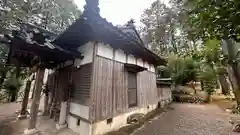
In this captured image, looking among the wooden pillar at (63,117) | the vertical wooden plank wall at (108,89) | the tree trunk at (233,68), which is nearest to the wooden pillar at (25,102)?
the wooden pillar at (63,117)

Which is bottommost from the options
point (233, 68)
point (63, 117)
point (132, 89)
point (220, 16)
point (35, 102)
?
point (63, 117)

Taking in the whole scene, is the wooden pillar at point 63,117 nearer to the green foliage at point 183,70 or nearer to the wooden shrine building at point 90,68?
the wooden shrine building at point 90,68

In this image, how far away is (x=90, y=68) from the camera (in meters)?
4.82

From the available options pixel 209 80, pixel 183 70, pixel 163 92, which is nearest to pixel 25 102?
pixel 163 92

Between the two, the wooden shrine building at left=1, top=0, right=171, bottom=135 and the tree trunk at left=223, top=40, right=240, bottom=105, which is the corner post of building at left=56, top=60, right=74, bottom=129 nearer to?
the wooden shrine building at left=1, top=0, right=171, bottom=135

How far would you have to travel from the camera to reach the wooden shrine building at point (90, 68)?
4340mm

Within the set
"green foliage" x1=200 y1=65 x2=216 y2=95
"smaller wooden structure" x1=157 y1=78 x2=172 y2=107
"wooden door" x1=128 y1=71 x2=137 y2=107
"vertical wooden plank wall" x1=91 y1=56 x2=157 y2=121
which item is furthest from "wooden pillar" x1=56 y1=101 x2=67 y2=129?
"green foliage" x1=200 y1=65 x2=216 y2=95

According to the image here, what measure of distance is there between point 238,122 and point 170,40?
69.2 ft

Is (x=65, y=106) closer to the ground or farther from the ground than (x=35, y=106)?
closer to the ground

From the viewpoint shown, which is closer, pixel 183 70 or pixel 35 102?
pixel 35 102

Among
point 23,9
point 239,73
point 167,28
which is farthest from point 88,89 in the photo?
point 167,28

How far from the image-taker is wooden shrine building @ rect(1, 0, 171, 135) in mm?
4340

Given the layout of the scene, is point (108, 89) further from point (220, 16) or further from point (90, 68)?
point (220, 16)

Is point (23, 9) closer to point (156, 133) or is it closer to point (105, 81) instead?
point (105, 81)
